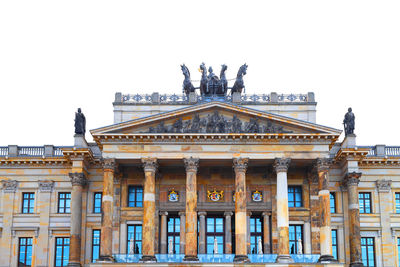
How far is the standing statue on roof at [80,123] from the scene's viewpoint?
57.4 m

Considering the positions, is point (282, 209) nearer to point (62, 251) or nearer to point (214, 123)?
point (214, 123)

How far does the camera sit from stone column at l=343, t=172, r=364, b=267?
5425 cm

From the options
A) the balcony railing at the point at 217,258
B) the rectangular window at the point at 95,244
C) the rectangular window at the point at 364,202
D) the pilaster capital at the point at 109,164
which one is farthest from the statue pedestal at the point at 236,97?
the rectangular window at the point at 95,244

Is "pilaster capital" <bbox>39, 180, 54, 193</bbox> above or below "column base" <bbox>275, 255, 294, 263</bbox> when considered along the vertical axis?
above

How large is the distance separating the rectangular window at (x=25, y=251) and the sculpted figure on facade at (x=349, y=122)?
29446mm

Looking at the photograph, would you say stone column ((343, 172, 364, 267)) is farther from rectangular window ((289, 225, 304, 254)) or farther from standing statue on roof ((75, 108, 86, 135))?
standing statue on roof ((75, 108, 86, 135))

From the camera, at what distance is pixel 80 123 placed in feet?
189

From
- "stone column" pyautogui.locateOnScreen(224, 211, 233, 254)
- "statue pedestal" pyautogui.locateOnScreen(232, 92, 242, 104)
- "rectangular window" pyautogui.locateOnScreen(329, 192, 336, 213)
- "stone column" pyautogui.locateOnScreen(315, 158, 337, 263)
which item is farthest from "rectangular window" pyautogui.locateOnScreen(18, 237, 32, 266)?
"rectangular window" pyautogui.locateOnScreen(329, 192, 336, 213)

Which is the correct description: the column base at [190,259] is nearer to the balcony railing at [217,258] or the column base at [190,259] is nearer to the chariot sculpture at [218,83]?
the balcony railing at [217,258]

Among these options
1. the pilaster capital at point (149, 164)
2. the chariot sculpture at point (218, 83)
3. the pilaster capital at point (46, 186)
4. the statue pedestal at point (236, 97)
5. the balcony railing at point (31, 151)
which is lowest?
the pilaster capital at point (46, 186)

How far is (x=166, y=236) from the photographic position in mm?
56250

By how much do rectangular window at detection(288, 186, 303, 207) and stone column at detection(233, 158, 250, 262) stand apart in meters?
6.77

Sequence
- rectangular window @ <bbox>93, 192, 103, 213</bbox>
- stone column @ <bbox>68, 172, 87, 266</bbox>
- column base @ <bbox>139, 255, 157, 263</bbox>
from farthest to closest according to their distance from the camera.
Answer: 1. rectangular window @ <bbox>93, 192, 103, 213</bbox>
2. stone column @ <bbox>68, 172, 87, 266</bbox>
3. column base @ <bbox>139, 255, 157, 263</bbox>

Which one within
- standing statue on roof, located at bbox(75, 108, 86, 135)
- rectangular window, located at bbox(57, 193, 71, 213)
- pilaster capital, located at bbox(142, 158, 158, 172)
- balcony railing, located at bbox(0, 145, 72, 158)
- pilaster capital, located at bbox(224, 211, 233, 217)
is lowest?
pilaster capital, located at bbox(224, 211, 233, 217)
